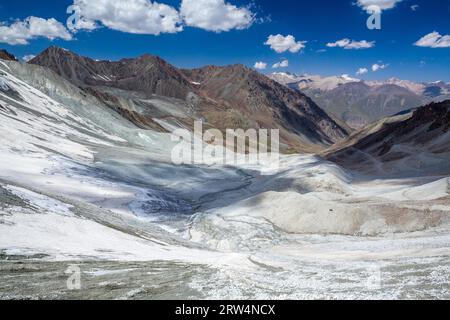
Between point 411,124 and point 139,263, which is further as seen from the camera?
point 411,124

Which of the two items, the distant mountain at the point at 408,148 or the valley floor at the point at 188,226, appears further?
the distant mountain at the point at 408,148

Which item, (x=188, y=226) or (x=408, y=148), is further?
(x=408, y=148)

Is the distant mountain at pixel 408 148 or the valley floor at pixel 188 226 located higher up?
the distant mountain at pixel 408 148

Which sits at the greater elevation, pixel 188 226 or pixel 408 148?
pixel 408 148

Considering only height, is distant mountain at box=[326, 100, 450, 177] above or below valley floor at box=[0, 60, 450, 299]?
above

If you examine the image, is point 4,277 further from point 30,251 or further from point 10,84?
point 10,84

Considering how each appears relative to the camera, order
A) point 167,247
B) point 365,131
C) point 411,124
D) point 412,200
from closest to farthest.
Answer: point 167,247 < point 412,200 < point 411,124 < point 365,131

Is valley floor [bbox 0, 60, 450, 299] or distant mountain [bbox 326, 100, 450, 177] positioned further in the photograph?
distant mountain [bbox 326, 100, 450, 177]

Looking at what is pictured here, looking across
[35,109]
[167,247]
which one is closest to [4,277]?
[167,247]
